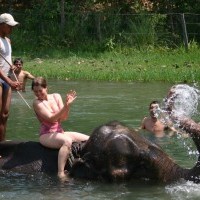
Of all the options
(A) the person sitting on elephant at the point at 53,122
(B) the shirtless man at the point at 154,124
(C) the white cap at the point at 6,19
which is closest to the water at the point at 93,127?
(B) the shirtless man at the point at 154,124

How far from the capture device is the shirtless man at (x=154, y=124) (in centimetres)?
1295

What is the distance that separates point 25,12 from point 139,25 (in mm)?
5412

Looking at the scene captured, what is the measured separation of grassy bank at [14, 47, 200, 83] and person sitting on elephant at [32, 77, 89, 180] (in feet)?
37.0

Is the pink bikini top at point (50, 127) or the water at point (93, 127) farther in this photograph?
the pink bikini top at point (50, 127)

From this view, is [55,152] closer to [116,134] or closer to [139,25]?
[116,134]

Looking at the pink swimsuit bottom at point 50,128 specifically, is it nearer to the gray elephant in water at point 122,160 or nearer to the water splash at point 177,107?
the gray elephant in water at point 122,160

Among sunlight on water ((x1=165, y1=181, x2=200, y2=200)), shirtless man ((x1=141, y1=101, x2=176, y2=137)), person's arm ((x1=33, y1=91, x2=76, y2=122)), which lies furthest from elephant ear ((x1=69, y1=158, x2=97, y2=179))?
shirtless man ((x1=141, y1=101, x2=176, y2=137))

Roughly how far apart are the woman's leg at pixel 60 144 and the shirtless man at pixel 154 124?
13.3 ft

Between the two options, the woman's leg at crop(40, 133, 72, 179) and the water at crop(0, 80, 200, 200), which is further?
the woman's leg at crop(40, 133, 72, 179)

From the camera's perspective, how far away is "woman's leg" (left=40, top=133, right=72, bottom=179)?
8812mm

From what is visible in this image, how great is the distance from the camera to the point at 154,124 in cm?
1305

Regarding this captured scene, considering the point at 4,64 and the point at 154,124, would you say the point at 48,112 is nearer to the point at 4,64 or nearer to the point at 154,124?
the point at 4,64

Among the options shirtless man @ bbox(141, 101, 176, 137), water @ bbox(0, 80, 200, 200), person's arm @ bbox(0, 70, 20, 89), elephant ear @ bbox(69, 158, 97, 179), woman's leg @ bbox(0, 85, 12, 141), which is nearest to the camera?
water @ bbox(0, 80, 200, 200)

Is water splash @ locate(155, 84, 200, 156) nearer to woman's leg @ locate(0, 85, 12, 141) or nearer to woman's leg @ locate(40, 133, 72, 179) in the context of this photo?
woman's leg @ locate(40, 133, 72, 179)
